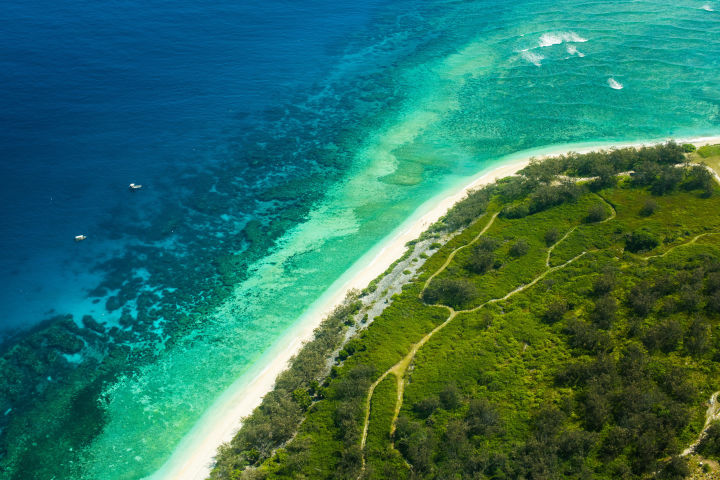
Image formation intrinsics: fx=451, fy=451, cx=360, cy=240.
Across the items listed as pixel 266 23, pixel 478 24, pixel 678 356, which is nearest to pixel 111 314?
pixel 678 356

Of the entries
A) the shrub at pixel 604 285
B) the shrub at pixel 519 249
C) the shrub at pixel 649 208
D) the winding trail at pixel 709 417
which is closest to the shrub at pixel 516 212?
the shrub at pixel 519 249

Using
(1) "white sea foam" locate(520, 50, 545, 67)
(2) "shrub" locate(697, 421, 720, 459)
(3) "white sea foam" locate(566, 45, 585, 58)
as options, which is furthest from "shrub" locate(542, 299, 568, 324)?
(3) "white sea foam" locate(566, 45, 585, 58)

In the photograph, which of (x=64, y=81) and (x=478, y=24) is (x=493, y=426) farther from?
(x=478, y=24)

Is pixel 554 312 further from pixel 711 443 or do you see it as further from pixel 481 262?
pixel 711 443

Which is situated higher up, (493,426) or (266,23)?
(266,23)

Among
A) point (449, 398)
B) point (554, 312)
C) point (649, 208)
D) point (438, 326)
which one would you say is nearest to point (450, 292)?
point (438, 326)

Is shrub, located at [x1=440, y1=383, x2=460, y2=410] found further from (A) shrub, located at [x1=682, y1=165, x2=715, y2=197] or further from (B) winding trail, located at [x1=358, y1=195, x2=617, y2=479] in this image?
(A) shrub, located at [x1=682, y1=165, x2=715, y2=197]
